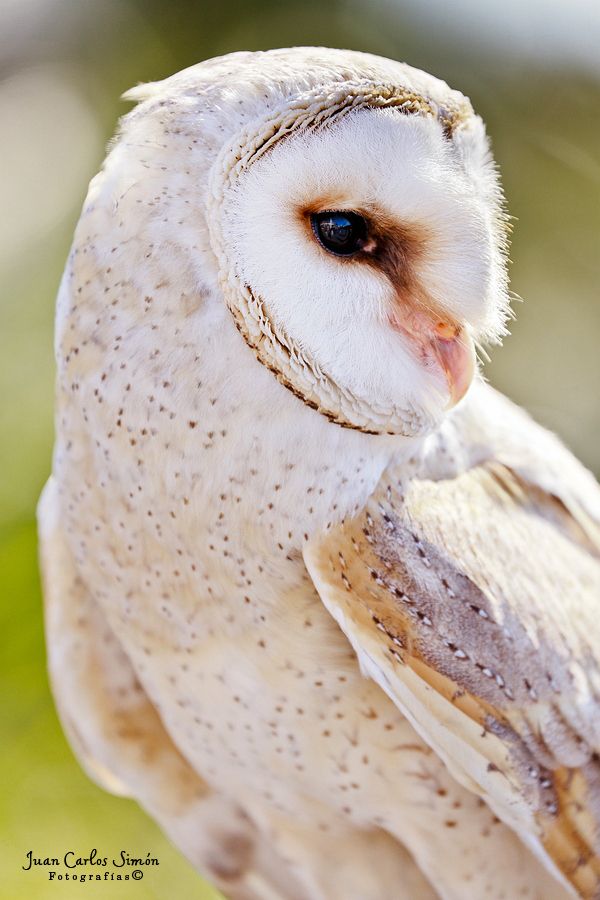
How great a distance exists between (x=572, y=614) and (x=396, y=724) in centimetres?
21

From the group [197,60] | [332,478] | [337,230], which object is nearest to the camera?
[337,230]

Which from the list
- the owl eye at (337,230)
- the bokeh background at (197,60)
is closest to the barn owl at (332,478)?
the owl eye at (337,230)

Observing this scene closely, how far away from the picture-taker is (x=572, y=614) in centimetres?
91

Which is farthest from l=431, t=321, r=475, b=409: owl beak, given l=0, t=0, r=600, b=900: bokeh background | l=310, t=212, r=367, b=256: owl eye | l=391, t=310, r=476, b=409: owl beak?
l=0, t=0, r=600, b=900: bokeh background

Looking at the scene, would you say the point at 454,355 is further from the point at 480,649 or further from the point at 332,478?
the point at 480,649

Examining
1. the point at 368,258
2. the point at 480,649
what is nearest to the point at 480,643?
the point at 480,649

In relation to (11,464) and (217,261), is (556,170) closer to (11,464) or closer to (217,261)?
(11,464)

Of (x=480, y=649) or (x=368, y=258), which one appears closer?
(x=368, y=258)

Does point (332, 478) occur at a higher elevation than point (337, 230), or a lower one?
lower

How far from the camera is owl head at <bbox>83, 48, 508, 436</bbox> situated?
0.69 meters

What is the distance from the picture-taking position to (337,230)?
0.70 meters

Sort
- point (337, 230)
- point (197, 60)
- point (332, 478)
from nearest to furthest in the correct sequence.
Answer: point (337, 230)
point (332, 478)
point (197, 60)

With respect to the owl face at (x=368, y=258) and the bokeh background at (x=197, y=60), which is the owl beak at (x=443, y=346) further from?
the bokeh background at (x=197, y=60)

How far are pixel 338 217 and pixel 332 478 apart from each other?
0.24 m
